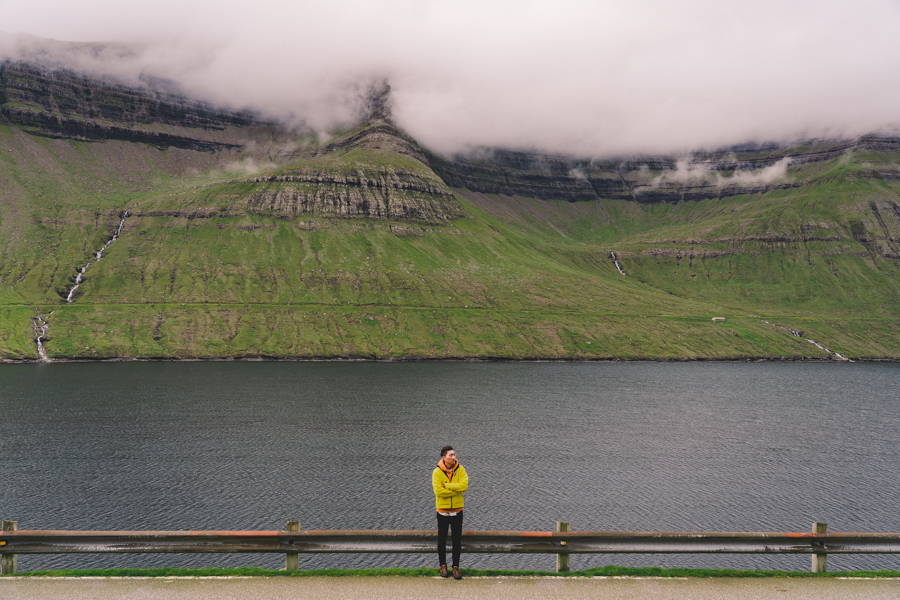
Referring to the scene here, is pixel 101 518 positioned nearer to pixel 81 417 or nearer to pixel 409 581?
pixel 409 581

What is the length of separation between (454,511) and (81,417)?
100617 mm

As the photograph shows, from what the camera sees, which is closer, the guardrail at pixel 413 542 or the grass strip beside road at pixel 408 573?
the guardrail at pixel 413 542

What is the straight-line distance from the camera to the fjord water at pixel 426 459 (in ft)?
168

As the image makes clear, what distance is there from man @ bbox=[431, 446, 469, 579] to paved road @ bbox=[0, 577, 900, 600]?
105cm

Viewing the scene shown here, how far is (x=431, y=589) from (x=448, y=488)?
11.0ft

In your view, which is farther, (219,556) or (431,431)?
Answer: (431,431)

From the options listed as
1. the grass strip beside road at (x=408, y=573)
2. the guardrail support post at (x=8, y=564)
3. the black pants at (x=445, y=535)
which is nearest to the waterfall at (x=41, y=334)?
→ the guardrail support post at (x=8, y=564)

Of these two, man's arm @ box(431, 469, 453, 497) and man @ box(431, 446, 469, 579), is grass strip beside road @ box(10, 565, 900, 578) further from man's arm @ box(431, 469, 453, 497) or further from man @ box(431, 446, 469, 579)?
man's arm @ box(431, 469, 453, 497)

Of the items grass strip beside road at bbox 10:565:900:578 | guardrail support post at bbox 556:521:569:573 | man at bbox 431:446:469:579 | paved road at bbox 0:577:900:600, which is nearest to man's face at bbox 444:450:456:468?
man at bbox 431:446:469:579

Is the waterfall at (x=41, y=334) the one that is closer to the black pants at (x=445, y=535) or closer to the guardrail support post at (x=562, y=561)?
the black pants at (x=445, y=535)

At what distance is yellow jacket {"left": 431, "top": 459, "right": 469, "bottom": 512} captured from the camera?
747 inches

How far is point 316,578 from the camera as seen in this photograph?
18938 mm

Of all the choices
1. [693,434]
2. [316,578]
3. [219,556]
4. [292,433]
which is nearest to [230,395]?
[292,433]

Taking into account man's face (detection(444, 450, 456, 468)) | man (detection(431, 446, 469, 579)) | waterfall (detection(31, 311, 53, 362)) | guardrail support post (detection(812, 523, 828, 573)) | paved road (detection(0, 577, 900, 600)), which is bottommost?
paved road (detection(0, 577, 900, 600))
